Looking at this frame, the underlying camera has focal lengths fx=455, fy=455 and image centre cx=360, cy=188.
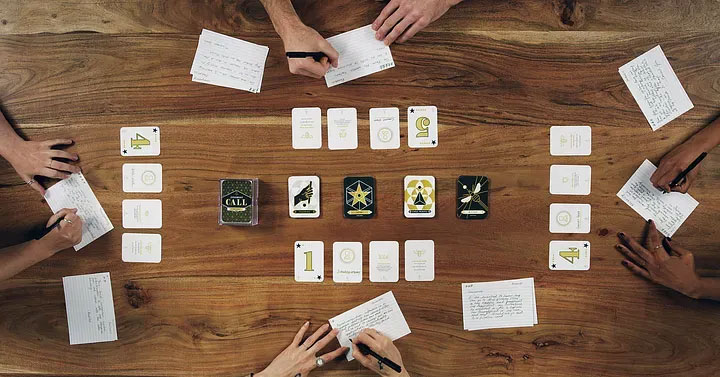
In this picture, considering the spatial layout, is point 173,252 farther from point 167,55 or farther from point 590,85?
point 590,85

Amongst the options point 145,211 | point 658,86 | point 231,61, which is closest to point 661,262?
point 658,86

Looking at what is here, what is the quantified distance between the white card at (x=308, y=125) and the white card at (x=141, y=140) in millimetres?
621

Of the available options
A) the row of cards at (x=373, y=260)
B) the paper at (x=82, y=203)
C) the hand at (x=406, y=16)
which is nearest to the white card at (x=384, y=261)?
the row of cards at (x=373, y=260)

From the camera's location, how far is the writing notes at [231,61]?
1997 millimetres

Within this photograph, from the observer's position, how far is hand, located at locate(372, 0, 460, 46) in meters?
1.91

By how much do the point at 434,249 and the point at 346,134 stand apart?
0.64 m

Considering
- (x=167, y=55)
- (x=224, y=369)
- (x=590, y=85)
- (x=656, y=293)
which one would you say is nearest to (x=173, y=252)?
(x=224, y=369)

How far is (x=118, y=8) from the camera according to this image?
79.5 inches

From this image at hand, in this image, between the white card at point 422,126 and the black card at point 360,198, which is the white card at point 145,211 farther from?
the white card at point 422,126

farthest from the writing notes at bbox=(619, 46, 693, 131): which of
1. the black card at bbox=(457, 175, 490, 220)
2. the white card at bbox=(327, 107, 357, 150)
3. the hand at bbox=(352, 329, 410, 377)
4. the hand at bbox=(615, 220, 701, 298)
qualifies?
the hand at bbox=(352, 329, 410, 377)

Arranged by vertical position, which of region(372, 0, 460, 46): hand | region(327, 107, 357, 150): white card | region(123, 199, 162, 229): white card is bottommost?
region(123, 199, 162, 229): white card

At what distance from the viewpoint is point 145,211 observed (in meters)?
2.04

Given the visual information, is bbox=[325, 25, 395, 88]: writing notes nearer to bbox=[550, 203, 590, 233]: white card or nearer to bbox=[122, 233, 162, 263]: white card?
bbox=[550, 203, 590, 233]: white card

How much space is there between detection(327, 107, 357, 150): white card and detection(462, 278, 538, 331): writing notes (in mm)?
819
